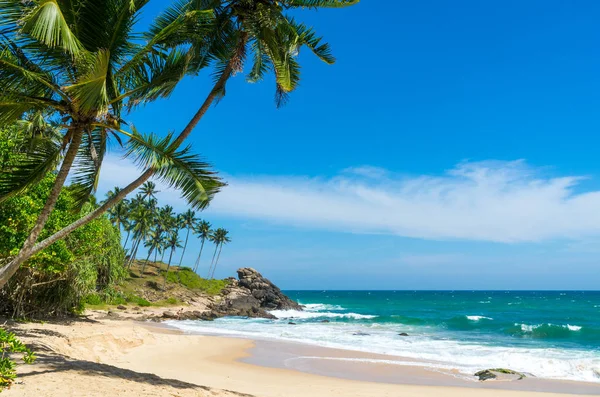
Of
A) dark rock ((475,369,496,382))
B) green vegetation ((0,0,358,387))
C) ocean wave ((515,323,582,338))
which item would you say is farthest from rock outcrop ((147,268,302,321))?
green vegetation ((0,0,358,387))

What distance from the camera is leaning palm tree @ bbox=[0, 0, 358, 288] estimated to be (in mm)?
7534

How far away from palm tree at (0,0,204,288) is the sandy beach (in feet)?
Answer: 8.34

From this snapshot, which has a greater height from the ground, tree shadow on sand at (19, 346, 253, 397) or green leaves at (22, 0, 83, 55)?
green leaves at (22, 0, 83, 55)

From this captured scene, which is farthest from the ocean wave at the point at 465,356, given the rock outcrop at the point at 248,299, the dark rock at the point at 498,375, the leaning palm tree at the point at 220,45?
the rock outcrop at the point at 248,299

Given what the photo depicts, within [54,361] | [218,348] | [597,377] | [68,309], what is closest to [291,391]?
[54,361]

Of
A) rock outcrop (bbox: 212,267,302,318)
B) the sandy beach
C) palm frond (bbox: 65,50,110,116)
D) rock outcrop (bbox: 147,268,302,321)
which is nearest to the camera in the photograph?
palm frond (bbox: 65,50,110,116)

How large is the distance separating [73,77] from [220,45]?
10.4 ft

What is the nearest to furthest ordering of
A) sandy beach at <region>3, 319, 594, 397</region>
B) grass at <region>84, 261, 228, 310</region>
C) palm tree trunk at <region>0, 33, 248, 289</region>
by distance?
palm tree trunk at <region>0, 33, 248, 289</region>, sandy beach at <region>3, 319, 594, 397</region>, grass at <region>84, 261, 228, 310</region>

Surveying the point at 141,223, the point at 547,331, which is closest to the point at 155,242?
the point at 141,223

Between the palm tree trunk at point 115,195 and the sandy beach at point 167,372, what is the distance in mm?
1986

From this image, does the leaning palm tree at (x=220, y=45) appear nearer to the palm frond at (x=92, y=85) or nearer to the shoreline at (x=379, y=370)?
the palm frond at (x=92, y=85)

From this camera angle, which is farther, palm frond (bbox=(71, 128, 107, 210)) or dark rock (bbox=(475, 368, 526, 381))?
dark rock (bbox=(475, 368, 526, 381))

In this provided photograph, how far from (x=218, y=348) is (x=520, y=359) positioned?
1371 cm

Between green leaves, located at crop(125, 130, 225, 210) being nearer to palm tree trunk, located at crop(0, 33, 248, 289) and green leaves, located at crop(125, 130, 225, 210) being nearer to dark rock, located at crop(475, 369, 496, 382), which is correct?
palm tree trunk, located at crop(0, 33, 248, 289)
